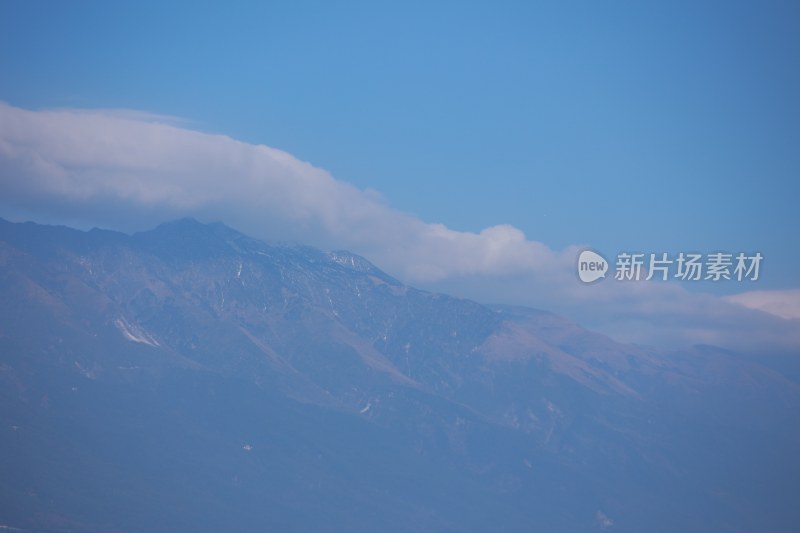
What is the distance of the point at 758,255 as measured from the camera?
85.4 m

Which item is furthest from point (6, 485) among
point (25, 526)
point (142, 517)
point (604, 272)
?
point (604, 272)

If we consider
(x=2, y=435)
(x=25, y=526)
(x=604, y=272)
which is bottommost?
(x=25, y=526)

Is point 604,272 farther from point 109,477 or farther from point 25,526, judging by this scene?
point 109,477

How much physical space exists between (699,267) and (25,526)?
12726 centimetres

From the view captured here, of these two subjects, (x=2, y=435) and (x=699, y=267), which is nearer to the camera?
(x=699, y=267)

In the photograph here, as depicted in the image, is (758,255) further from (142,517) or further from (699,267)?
(142,517)

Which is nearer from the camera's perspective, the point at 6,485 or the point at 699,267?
the point at 699,267

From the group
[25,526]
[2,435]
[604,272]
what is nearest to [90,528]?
[25,526]

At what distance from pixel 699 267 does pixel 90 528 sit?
129072 mm

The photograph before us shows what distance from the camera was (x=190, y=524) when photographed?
636ft

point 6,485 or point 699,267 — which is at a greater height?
point 699,267

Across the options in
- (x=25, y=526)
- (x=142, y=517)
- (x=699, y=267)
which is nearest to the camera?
(x=699, y=267)

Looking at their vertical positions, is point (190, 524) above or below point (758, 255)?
below

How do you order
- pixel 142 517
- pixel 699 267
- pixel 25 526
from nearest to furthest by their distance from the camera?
1. pixel 699 267
2. pixel 25 526
3. pixel 142 517
